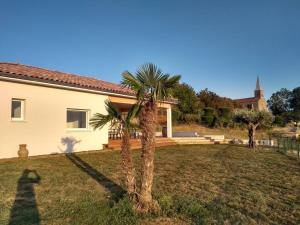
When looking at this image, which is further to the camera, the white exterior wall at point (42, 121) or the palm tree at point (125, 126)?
the white exterior wall at point (42, 121)


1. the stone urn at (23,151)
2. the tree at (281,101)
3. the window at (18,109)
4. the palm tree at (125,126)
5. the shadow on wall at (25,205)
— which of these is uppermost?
the tree at (281,101)

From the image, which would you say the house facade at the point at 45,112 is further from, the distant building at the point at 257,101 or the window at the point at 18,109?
the distant building at the point at 257,101

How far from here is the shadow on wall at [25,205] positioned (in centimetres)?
492

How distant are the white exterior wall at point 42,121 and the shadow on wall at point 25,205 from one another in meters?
4.57

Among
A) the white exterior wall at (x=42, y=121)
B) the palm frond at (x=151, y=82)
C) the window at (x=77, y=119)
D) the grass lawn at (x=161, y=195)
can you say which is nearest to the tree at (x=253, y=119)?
the grass lawn at (x=161, y=195)

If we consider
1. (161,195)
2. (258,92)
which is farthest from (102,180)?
(258,92)

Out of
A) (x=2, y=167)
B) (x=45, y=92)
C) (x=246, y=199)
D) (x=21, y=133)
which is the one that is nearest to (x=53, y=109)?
(x=45, y=92)

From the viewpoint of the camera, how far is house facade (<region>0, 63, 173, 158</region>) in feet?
39.7

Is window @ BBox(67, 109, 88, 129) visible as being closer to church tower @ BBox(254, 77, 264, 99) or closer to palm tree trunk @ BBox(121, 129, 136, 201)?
palm tree trunk @ BBox(121, 129, 136, 201)

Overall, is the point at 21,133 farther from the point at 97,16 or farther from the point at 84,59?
the point at 84,59

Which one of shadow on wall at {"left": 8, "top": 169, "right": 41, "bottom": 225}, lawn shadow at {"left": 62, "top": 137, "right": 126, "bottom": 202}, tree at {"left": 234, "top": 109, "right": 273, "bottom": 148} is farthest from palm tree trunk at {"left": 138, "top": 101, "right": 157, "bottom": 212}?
tree at {"left": 234, "top": 109, "right": 273, "bottom": 148}

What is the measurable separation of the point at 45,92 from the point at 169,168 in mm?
8017

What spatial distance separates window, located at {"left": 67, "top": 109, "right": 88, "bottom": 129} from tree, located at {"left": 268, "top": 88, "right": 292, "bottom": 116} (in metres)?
85.4

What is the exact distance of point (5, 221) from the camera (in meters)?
4.88
